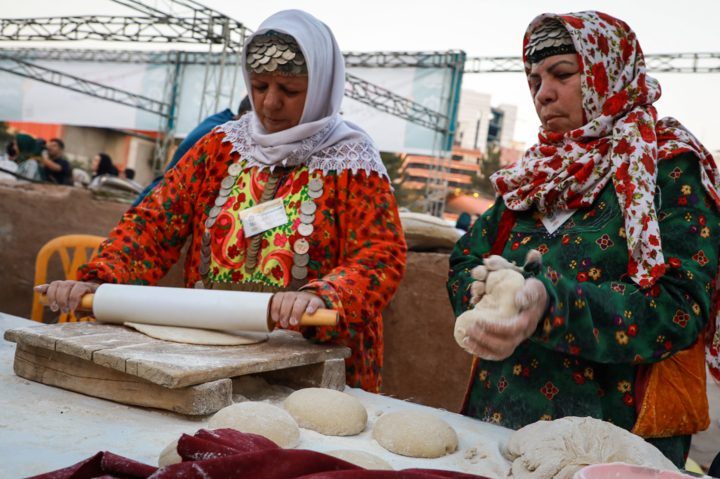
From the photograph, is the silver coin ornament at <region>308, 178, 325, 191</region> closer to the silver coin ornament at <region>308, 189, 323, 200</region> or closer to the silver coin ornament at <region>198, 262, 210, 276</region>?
the silver coin ornament at <region>308, 189, 323, 200</region>

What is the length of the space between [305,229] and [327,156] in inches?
12.1

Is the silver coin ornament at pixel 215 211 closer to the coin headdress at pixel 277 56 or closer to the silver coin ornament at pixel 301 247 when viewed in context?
the silver coin ornament at pixel 301 247

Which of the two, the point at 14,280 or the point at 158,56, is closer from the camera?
the point at 14,280

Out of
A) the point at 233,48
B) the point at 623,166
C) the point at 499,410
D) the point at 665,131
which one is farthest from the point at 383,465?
the point at 233,48

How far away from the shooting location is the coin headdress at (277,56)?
1881mm

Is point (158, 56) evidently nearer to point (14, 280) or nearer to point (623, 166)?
point (14, 280)

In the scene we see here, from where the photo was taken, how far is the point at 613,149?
1435mm

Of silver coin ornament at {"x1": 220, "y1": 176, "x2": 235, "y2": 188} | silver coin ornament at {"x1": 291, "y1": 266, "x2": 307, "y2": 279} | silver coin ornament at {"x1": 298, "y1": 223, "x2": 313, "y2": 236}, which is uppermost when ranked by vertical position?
silver coin ornament at {"x1": 220, "y1": 176, "x2": 235, "y2": 188}

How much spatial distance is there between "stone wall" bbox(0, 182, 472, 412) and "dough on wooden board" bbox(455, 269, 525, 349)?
8.01 feet

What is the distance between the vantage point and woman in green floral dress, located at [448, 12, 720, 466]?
47.2 inches

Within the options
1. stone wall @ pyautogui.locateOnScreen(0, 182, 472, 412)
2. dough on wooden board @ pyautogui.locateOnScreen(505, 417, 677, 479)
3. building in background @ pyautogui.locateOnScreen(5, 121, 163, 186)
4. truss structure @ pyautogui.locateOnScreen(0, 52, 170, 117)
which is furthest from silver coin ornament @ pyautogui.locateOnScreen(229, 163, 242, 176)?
building in background @ pyautogui.locateOnScreen(5, 121, 163, 186)

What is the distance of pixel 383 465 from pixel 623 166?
951 mm

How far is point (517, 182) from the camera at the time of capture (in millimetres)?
1637

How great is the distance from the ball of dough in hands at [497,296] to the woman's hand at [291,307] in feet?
1.83
